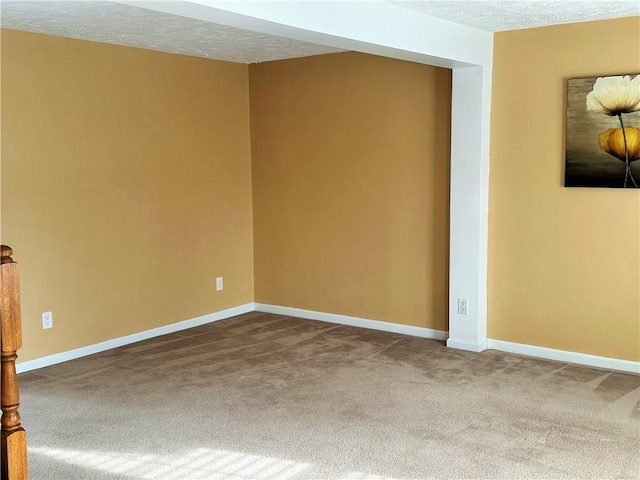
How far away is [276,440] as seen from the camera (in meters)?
3.42

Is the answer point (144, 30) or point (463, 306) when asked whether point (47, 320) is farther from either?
point (463, 306)

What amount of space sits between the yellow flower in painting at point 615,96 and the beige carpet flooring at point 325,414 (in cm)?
162

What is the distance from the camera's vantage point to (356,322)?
5.63 metres

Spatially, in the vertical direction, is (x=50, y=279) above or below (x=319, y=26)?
below

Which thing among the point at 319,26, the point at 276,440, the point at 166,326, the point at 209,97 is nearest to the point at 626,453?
the point at 276,440

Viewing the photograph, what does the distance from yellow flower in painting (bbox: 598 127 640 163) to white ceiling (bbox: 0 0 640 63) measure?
68cm

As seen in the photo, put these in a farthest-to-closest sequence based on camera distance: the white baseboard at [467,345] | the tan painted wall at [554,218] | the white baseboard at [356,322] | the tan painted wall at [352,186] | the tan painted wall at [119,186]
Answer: the white baseboard at [356,322], the tan painted wall at [352,186], the white baseboard at [467,345], the tan painted wall at [119,186], the tan painted wall at [554,218]

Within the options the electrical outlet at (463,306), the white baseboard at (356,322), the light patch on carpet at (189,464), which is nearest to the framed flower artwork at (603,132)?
the electrical outlet at (463,306)

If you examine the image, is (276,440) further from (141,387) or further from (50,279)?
(50,279)

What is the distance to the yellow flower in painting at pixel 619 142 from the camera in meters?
4.21

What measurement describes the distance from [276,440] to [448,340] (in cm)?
195

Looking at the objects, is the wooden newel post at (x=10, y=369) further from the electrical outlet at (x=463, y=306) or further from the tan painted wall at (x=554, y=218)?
the tan painted wall at (x=554, y=218)

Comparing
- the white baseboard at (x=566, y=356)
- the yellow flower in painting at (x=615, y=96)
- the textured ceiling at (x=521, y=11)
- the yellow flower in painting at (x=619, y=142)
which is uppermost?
the textured ceiling at (x=521, y=11)

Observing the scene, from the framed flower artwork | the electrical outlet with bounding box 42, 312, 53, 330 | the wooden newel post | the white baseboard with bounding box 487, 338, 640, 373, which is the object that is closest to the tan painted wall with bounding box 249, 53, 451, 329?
the white baseboard with bounding box 487, 338, 640, 373
